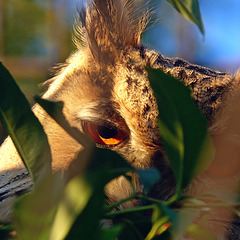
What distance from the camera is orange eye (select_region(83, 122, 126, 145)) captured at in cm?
124

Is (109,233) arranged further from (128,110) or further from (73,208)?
(128,110)

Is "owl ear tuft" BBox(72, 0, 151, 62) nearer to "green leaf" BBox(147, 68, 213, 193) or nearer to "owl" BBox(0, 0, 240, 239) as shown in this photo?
"owl" BBox(0, 0, 240, 239)

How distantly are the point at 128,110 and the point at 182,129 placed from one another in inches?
30.5

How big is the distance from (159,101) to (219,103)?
0.78 metres

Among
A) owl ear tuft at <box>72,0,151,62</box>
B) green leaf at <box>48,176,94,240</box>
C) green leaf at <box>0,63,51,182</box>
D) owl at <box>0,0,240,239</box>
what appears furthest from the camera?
owl ear tuft at <box>72,0,151,62</box>

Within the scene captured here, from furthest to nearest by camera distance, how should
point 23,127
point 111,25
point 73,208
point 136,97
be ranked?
1. point 111,25
2. point 136,97
3. point 23,127
4. point 73,208

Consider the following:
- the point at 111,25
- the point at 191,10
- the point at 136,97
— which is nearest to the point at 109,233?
the point at 191,10

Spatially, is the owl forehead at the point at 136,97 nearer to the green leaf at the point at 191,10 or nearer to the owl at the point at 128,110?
the owl at the point at 128,110

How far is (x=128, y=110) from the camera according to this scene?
4.05ft

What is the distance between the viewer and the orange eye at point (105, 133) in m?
1.24

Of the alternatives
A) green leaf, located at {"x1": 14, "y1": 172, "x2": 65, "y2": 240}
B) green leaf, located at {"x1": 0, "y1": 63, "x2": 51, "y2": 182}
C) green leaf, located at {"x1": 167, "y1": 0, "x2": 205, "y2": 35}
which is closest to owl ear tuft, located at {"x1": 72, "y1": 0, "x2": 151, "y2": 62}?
green leaf, located at {"x1": 167, "y1": 0, "x2": 205, "y2": 35}

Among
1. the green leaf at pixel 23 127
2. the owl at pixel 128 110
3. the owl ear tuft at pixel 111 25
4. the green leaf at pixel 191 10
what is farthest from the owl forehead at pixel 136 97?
the green leaf at pixel 23 127

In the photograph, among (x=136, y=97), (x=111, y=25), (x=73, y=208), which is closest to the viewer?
(x=73, y=208)

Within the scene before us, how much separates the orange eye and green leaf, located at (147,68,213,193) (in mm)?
762
